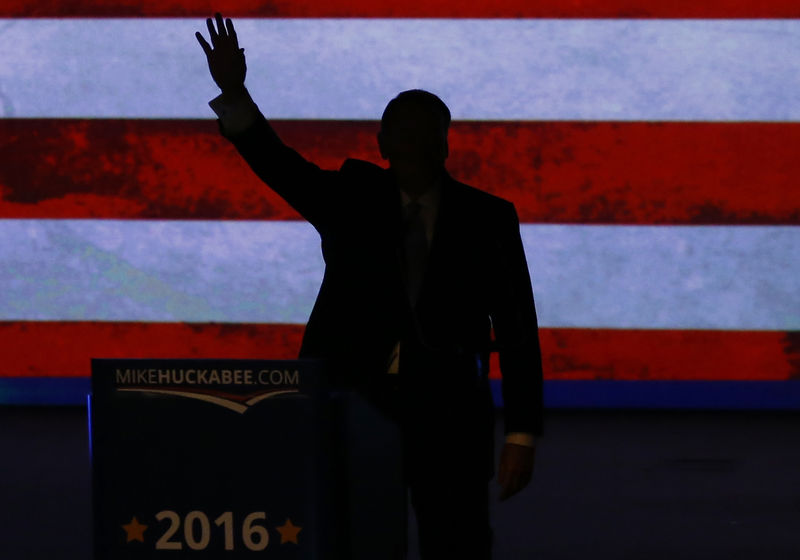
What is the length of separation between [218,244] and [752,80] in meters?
2.08

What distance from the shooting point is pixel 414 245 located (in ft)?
5.35

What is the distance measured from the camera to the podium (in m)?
1.21

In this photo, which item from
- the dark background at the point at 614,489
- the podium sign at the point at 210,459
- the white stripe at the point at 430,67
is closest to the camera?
A: the podium sign at the point at 210,459

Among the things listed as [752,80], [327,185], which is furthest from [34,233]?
[327,185]

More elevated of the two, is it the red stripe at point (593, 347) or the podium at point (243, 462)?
the red stripe at point (593, 347)

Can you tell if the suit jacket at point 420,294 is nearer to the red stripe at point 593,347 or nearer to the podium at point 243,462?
the podium at point 243,462

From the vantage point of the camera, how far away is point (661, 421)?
454 centimetres

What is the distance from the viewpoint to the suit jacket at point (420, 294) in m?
1.59

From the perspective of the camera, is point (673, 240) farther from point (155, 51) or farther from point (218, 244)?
point (155, 51)

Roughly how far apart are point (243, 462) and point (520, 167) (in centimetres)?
347

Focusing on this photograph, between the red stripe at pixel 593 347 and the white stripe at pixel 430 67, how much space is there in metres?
0.81

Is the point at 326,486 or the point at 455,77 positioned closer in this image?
the point at 326,486
